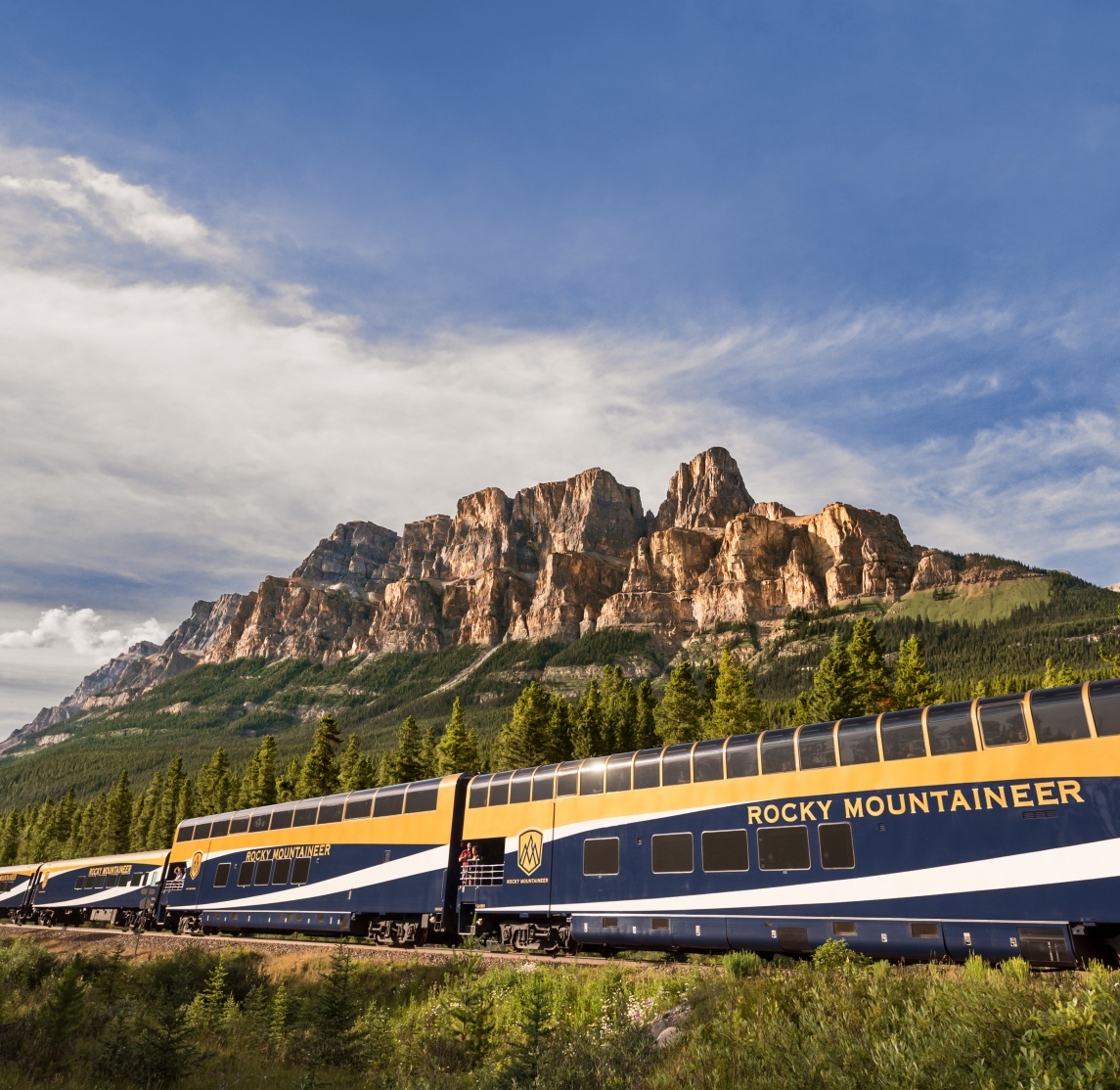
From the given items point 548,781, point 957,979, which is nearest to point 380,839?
point 548,781

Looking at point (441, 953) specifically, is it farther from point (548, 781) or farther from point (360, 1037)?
point (360, 1037)

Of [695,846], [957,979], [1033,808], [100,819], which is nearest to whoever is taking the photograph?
[957,979]

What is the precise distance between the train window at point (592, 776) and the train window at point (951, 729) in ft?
34.0

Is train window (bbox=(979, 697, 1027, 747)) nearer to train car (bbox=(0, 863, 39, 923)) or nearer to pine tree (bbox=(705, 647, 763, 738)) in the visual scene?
pine tree (bbox=(705, 647, 763, 738))

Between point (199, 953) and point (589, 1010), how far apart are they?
19338 millimetres

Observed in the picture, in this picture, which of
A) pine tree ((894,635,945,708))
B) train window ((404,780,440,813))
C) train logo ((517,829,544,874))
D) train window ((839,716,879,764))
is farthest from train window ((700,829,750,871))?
pine tree ((894,635,945,708))

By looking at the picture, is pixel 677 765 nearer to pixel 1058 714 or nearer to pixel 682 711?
pixel 1058 714

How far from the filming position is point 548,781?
25.7 metres

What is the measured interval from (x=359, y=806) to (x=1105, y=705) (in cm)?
2677

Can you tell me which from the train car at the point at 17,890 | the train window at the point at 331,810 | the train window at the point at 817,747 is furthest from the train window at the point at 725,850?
the train car at the point at 17,890

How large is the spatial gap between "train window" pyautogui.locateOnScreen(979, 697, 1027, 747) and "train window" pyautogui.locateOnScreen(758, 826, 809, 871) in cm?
506

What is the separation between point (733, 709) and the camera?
58.4m

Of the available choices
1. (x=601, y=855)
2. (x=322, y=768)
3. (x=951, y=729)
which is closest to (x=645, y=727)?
(x=322, y=768)

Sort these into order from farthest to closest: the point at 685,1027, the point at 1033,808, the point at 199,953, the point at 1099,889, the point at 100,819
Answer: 1. the point at 100,819
2. the point at 199,953
3. the point at 1033,808
4. the point at 1099,889
5. the point at 685,1027
